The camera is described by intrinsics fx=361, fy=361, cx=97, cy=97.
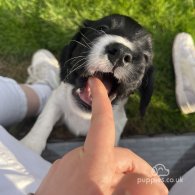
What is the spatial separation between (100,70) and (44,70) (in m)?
1.10

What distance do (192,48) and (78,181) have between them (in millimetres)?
2419

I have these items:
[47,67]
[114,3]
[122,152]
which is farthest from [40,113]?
[122,152]

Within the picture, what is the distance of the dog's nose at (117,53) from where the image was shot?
5.76 ft

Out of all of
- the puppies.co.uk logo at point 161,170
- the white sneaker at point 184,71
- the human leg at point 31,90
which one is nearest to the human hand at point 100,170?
the human leg at point 31,90

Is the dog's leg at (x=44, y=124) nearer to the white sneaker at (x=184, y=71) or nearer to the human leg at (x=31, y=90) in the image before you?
the human leg at (x=31, y=90)

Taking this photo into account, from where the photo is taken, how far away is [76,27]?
2928mm

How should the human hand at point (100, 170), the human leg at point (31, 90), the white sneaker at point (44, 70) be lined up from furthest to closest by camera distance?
1. the white sneaker at point (44, 70)
2. the human leg at point (31, 90)
3. the human hand at point (100, 170)

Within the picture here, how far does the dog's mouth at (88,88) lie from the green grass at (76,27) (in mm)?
760

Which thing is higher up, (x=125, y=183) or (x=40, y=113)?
(x=125, y=183)

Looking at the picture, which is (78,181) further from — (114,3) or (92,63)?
(114,3)

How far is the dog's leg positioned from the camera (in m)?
2.41

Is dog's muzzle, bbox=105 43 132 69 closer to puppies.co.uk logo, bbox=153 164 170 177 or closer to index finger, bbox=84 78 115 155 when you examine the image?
Result: index finger, bbox=84 78 115 155

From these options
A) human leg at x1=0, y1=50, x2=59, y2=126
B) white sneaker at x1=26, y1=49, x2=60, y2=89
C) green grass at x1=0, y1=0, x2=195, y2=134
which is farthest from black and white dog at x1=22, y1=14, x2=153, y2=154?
green grass at x1=0, y1=0, x2=195, y2=134

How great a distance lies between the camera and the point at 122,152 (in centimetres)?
92
